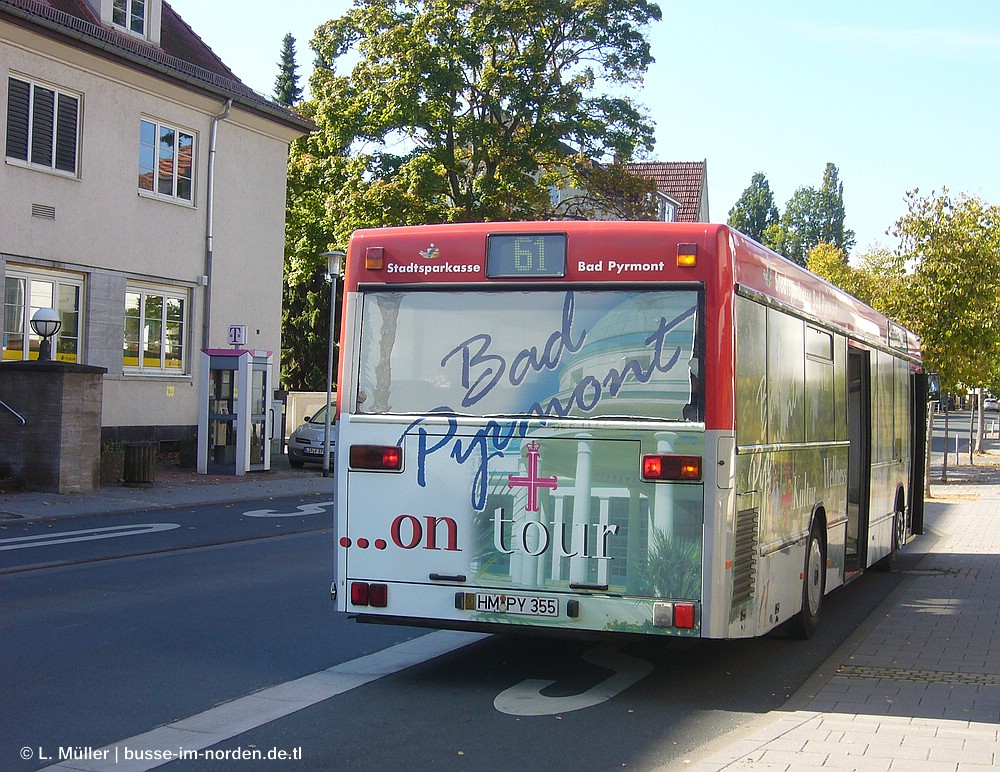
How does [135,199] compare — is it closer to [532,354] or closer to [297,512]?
[297,512]

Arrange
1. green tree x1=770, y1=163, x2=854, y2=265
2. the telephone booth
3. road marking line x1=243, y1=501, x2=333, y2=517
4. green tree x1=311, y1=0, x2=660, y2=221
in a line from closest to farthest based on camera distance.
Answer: road marking line x1=243, y1=501, x2=333, y2=517, the telephone booth, green tree x1=311, y1=0, x2=660, y2=221, green tree x1=770, y1=163, x2=854, y2=265

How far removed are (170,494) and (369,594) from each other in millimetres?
14056

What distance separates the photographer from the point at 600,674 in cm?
796

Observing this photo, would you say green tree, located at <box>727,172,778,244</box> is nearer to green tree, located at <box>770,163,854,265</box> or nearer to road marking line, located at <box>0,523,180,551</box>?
green tree, located at <box>770,163,854,265</box>

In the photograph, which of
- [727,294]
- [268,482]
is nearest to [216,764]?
[727,294]

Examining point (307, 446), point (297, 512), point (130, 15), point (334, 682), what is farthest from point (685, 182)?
point (334, 682)

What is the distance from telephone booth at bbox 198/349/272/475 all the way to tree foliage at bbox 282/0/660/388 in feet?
36.5

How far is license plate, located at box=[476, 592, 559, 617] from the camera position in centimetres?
707

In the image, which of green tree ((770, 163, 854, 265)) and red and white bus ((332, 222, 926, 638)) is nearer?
red and white bus ((332, 222, 926, 638))

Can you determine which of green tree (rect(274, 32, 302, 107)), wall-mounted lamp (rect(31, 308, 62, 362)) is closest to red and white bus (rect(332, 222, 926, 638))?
wall-mounted lamp (rect(31, 308, 62, 362))

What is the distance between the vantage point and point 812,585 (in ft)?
31.1

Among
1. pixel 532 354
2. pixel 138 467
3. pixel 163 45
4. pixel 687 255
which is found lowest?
pixel 138 467

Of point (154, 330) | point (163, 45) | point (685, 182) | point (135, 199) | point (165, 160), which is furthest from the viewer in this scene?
point (685, 182)

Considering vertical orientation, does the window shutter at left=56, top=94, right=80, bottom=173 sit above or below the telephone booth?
above
